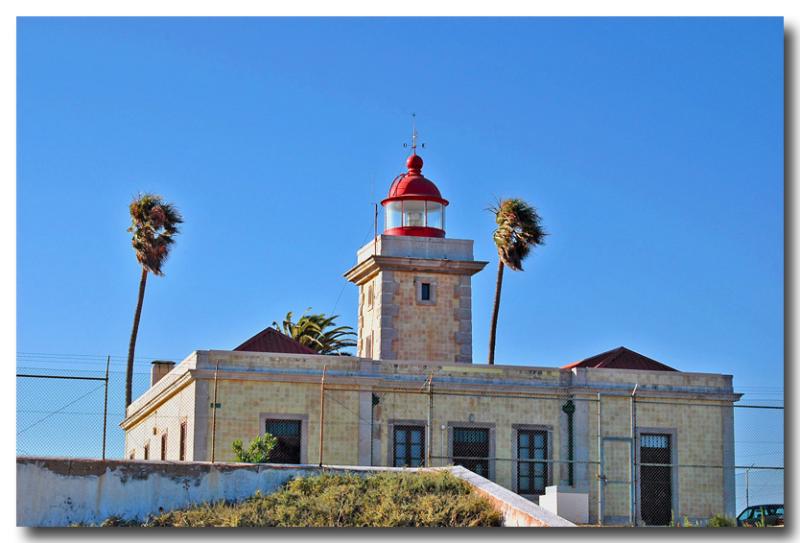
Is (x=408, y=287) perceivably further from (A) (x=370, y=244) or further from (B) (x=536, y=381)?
(B) (x=536, y=381)

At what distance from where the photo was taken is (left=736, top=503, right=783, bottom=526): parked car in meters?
32.1

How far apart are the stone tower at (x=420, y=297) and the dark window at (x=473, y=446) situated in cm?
476

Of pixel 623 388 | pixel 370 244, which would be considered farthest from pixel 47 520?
pixel 370 244

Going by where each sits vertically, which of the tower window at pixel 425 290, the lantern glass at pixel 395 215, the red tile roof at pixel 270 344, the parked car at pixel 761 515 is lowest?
the parked car at pixel 761 515

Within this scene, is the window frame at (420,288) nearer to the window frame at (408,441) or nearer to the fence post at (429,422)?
the window frame at (408,441)

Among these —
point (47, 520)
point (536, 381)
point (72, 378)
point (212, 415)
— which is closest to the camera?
point (47, 520)

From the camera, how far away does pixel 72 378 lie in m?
26.1

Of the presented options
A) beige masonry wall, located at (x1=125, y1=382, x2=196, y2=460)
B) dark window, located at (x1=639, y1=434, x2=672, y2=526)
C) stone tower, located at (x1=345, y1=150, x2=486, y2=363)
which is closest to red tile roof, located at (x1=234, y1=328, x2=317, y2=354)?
beige masonry wall, located at (x1=125, y1=382, x2=196, y2=460)

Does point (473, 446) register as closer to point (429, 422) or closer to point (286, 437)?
point (429, 422)

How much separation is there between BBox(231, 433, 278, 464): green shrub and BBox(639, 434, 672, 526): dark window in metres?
7.81

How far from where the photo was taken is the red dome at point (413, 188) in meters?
39.7

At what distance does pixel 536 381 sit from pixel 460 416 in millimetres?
1818

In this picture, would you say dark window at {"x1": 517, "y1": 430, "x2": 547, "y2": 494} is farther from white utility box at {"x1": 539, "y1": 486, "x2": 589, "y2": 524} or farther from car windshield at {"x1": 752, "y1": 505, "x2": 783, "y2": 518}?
car windshield at {"x1": 752, "y1": 505, "x2": 783, "y2": 518}

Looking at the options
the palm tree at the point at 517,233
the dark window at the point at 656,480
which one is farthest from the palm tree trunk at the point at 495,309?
the dark window at the point at 656,480
